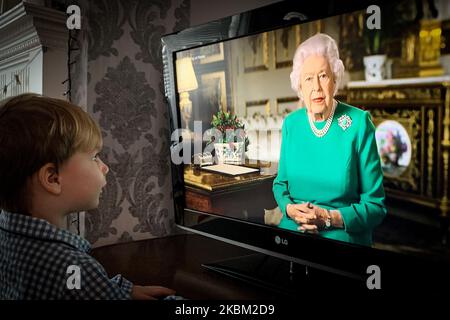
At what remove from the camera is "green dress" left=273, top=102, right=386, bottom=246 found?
104 centimetres

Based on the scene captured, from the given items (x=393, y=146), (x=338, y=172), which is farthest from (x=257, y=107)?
(x=393, y=146)

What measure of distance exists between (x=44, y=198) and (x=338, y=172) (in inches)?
27.4

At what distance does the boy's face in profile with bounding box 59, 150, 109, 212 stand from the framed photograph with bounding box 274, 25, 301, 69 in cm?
54

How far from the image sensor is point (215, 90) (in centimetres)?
138

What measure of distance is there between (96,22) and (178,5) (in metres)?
0.37

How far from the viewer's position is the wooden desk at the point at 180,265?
123 centimetres

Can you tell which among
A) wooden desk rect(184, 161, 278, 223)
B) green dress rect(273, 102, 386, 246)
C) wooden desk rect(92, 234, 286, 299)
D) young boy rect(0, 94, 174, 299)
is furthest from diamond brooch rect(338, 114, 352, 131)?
young boy rect(0, 94, 174, 299)

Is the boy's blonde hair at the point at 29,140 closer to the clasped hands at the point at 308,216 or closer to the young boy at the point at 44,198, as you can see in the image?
the young boy at the point at 44,198

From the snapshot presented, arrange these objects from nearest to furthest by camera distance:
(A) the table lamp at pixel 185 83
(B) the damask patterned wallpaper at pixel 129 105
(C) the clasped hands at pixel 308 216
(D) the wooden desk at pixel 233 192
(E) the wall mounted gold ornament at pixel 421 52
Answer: (E) the wall mounted gold ornament at pixel 421 52 → (C) the clasped hands at pixel 308 216 → (D) the wooden desk at pixel 233 192 → (A) the table lamp at pixel 185 83 → (B) the damask patterned wallpaper at pixel 129 105

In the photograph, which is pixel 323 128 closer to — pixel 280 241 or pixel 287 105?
pixel 287 105

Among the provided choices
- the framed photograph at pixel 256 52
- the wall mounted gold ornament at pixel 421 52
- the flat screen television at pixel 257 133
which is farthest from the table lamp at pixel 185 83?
the wall mounted gold ornament at pixel 421 52

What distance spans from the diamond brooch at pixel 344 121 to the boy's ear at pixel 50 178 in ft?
2.20

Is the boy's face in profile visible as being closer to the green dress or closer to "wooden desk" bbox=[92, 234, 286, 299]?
"wooden desk" bbox=[92, 234, 286, 299]

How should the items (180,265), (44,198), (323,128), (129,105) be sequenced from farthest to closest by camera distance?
1. (129,105)
2. (180,265)
3. (323,128)
4. (44,198)
